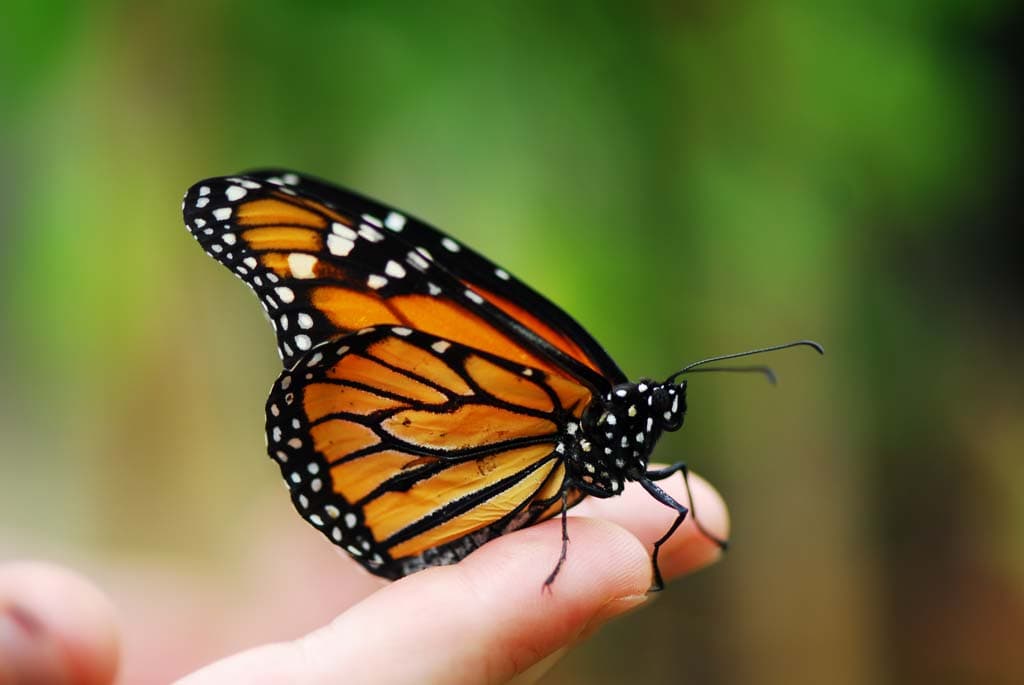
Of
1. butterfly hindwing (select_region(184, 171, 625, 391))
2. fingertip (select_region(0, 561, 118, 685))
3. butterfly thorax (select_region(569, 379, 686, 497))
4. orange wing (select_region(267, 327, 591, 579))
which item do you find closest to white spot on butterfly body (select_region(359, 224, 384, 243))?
butterfly hindwing (select_region(184, 171, 625, 391))

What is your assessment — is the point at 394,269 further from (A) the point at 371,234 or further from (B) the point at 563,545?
(B) the point at 563,545

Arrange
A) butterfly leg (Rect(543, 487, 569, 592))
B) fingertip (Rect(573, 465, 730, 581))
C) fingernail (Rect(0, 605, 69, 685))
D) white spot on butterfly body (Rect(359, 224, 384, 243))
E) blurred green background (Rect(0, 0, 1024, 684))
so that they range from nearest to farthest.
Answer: fingernail (Rect(0, 605, 69, 685)), butterfly leg (Rect(543, 487, 569, 592)), white spot on butterfly body (Rect(359, 224, 384, 243)), fingertip (Rect(573, 465, 730, 581)), blurred green background (Rect(0, 0, 1024, 684))

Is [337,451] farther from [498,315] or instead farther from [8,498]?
[8,498]

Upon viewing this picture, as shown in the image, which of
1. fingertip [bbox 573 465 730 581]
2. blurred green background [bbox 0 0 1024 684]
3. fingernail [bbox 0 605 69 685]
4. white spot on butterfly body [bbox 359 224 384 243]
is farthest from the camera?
blurred green background [bbox 0 0 1024 684]

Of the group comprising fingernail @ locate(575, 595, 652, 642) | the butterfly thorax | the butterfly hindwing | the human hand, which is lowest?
fingernail @ locate(575, 595, 652, 642)

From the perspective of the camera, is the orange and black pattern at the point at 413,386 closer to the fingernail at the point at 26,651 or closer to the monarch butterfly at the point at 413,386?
the monarch butterfly at the point at 413,386

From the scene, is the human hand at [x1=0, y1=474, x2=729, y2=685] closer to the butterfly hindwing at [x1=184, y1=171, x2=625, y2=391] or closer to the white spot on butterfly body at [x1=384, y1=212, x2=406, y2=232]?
the butterfly hindwing at [x1=184, y1=171, x2=625, y2=391]

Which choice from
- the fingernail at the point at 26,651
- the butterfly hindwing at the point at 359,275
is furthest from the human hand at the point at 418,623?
the butterfly hindwing at the point at 359,275

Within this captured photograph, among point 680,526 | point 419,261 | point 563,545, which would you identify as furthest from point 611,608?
point 419,261

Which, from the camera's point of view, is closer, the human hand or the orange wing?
the human hand
